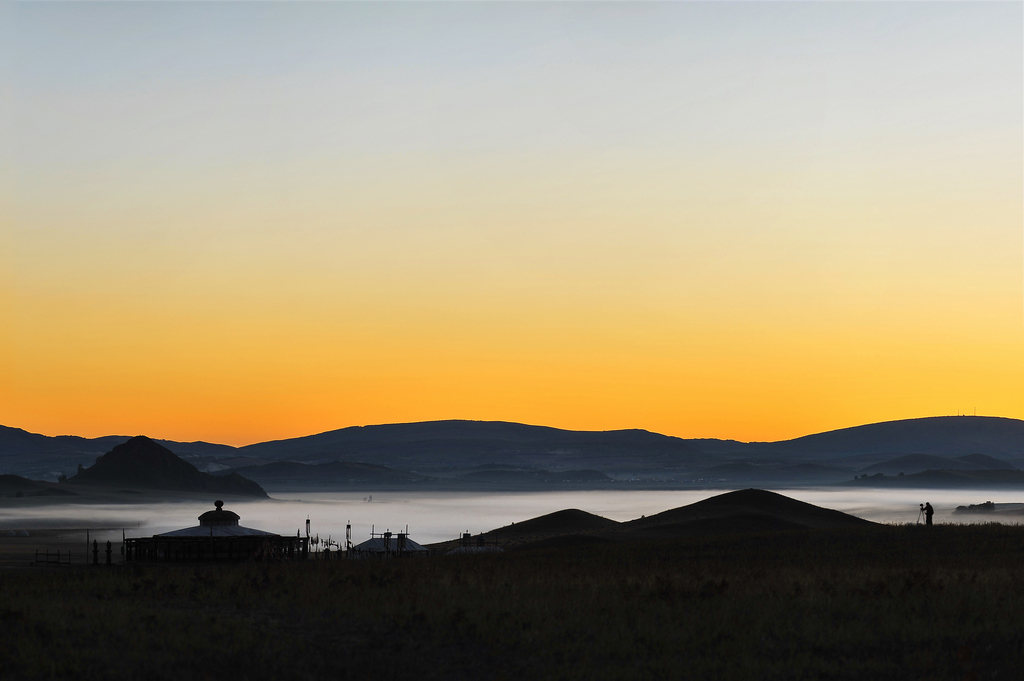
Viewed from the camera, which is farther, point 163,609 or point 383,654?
point 163,609

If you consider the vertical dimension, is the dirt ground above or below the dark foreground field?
below

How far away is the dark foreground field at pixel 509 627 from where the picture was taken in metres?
18.6

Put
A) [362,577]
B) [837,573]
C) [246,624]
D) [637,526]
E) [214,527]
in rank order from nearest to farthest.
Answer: [246,624] < [362,577] < [837,573] < [214,527] < [637,526]

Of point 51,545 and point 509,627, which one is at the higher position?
point 509,627

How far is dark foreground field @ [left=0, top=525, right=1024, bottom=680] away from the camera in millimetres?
18641

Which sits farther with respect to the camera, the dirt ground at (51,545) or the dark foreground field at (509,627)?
the dirt ground at (51,545)

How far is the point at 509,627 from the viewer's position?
21.1 meters

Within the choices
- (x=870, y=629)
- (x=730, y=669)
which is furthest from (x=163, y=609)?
(x=870, y=629)

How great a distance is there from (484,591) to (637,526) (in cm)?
7716

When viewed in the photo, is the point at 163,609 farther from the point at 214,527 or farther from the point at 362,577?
the point at 214,527

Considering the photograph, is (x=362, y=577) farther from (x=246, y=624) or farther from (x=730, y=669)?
(x=730, y=669)

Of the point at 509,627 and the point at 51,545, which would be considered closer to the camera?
the point at 509,627

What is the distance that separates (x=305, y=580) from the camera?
26.5 m

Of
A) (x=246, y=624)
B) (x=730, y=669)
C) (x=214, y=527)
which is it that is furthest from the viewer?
(x=214, y=527)
